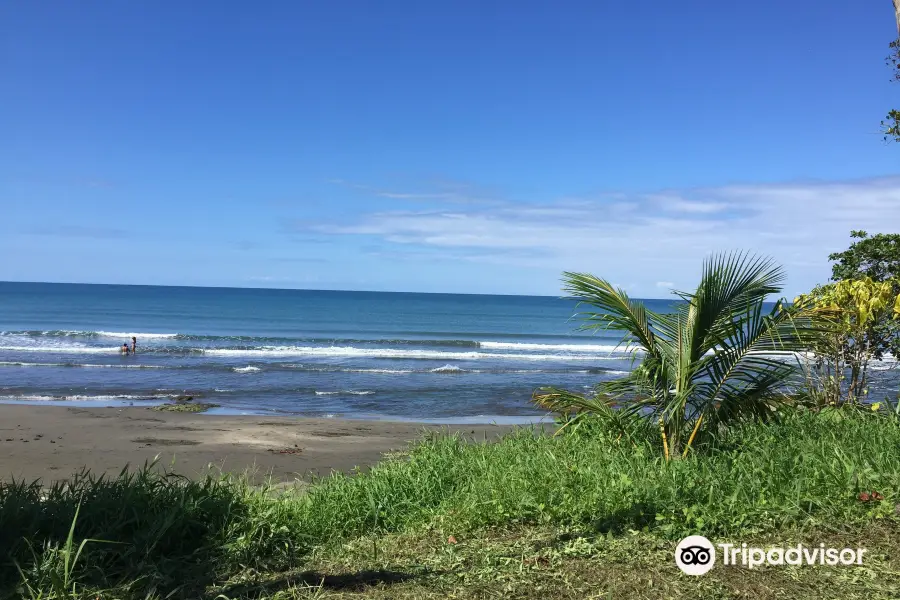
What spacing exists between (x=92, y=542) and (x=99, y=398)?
1543cm

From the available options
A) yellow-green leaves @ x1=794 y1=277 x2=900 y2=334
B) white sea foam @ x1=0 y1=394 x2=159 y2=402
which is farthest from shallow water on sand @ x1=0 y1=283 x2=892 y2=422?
yellow-green leaves @ x1=794 y1=277 x2=900 y2=334

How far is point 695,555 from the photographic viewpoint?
3.64 meters

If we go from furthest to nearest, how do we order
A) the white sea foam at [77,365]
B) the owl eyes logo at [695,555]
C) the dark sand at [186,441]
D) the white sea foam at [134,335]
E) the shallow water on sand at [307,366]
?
the white sea foam at [134,335]
the white sea foam at [77,365]
the shallow water on sand at [307,366]
the dark sand at [186,441]
the owl eyes logo at [695,555]

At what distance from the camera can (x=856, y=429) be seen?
6.14 meters

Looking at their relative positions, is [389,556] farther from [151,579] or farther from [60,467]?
[60,467]

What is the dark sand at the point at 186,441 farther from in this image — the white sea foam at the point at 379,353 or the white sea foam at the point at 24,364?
the white sea foam at the point at 379,353

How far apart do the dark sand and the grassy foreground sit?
455cm

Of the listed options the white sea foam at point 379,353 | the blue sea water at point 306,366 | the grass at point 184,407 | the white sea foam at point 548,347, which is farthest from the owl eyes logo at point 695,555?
the white sea foam at point 548,347

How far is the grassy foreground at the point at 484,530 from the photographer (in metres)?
3.38

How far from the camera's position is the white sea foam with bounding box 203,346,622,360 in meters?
29.7

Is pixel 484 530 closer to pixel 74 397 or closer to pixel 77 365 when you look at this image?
pixel 74 397

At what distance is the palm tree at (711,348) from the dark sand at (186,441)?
482 cm

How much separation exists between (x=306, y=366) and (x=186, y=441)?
12831 mm

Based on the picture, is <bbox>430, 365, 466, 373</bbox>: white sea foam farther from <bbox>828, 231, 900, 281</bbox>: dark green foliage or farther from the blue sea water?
<bbox>828, 231, 900, 281</bbox>: dark green foliage
